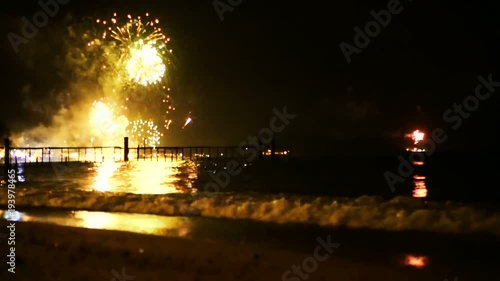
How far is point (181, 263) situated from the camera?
7941 mm

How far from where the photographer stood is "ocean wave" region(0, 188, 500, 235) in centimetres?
1152

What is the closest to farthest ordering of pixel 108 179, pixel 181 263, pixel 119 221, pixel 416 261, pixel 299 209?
pixel 181 263, pixel 416 261, pixel 119 221, pixel 299 209, pixel 108 179

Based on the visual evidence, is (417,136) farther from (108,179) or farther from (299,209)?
(299,209)

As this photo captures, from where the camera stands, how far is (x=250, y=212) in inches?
518

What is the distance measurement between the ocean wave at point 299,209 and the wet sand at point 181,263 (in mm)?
2753

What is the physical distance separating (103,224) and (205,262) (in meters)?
4.44

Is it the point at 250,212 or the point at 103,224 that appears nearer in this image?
the point at 103,224

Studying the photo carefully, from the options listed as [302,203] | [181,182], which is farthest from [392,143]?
[302,203]

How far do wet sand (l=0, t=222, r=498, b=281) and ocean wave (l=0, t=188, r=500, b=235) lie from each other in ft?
9.03

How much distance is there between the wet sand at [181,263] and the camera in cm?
734

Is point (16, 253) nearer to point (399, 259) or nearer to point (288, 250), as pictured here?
point (288, 250)

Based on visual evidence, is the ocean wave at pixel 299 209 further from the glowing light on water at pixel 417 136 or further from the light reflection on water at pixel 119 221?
the glowing light on water at pixel 417 136

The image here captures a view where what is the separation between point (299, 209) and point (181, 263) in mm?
5536

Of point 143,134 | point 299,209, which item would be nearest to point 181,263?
point 299,209
